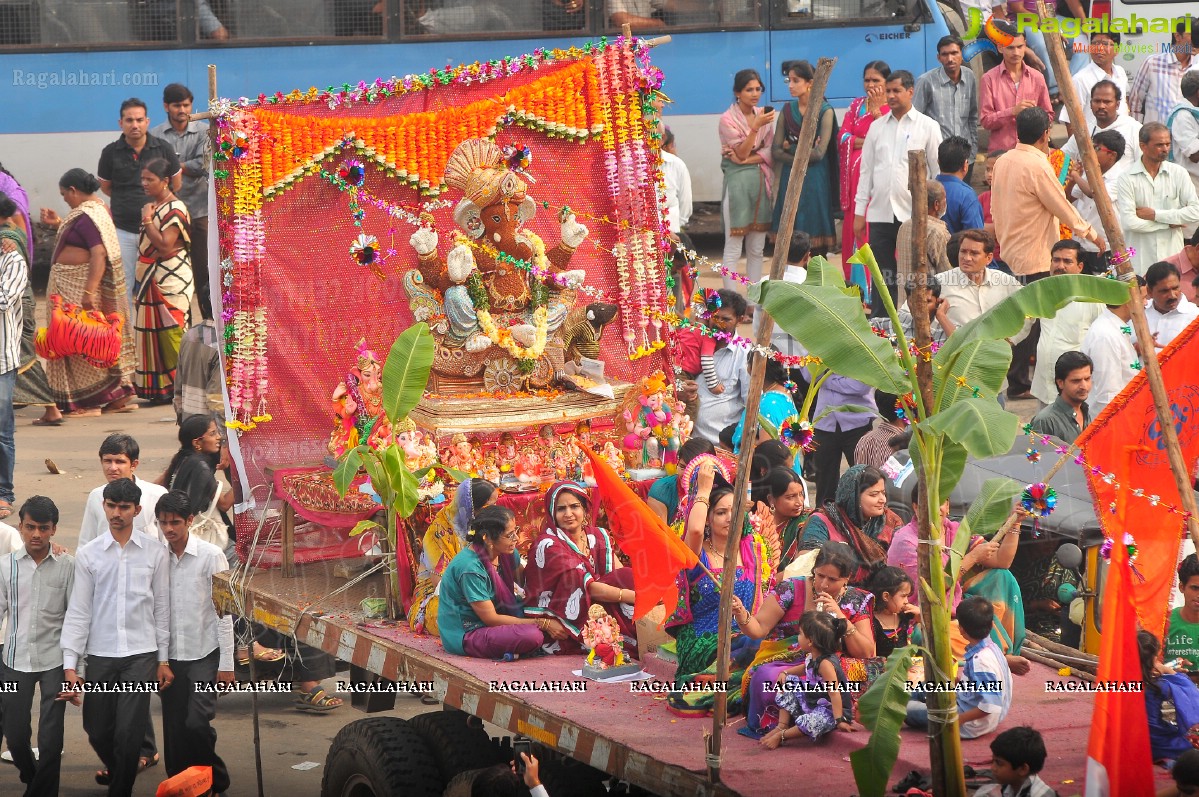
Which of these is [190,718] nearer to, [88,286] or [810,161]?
[88,286]

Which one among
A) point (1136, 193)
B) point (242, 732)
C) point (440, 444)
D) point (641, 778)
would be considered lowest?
point (242, 732)

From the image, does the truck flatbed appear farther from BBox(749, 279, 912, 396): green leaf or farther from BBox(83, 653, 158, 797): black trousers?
BBox(749, 279, 912, 396): green leaf

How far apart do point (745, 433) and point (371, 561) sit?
3.23 m

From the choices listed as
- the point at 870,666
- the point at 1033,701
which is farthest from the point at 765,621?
the point at 1033,701

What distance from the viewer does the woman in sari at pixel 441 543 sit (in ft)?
24.2

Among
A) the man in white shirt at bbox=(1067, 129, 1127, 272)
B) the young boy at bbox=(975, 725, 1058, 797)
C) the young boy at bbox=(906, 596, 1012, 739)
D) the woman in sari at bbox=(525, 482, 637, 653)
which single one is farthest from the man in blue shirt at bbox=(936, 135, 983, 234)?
the young boy at bbox=(975, 725, 1058, 797)

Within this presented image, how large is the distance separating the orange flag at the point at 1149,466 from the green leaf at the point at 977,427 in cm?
132

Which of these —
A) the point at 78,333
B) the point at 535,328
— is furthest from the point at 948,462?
the point at 78,333

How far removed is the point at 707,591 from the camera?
6797 millimetres

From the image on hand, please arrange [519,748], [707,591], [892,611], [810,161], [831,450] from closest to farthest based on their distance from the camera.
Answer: [892,611] → [519,748] → [707,591] → [831,450] → [810,161]

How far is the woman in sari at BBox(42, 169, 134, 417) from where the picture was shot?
12.6m

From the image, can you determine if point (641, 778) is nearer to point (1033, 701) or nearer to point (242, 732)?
point (1033, 701)

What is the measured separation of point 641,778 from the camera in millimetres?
5809

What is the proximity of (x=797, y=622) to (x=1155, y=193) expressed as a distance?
19.9ft
